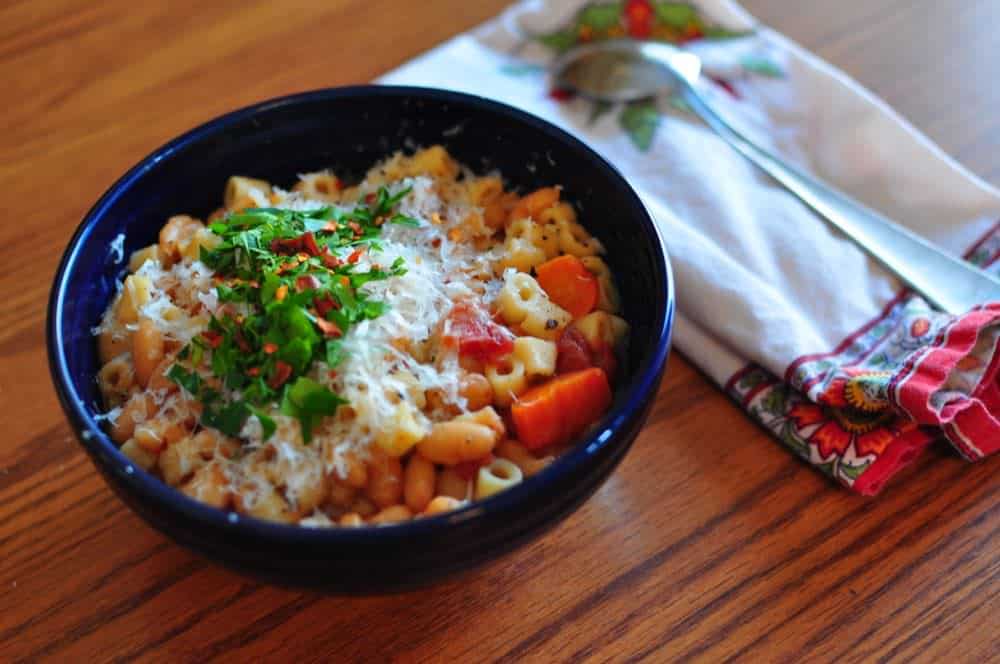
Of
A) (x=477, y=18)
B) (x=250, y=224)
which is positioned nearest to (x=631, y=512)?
(x=250, y=224)

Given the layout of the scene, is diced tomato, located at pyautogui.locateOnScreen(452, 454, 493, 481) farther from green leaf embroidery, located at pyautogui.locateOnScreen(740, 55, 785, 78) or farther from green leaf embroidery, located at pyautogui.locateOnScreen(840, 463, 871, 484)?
green leaf embroidery, located at pyautogui.locateOnScreen(740, 55, 785, 78)

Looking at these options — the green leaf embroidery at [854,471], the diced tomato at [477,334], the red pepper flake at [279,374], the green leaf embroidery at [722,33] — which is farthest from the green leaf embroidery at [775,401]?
the green leaf embroidery at [722,33]

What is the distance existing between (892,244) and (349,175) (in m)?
0.79

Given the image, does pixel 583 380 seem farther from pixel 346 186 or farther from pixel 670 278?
pixel 346 186

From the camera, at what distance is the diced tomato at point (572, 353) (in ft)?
3.70

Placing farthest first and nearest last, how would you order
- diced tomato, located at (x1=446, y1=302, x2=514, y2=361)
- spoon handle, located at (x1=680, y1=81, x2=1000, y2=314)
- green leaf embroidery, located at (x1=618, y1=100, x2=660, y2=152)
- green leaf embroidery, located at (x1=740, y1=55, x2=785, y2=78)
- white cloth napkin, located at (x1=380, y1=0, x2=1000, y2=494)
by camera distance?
green leaf embroidery, located at (x1=740, y1=55, x2=785, y2=78) → green leaf embroidery, located at (x1=618, y1=100, x2=660, y2=152) → spoon handle, located at (x1=680, y1=81, x2=1000, y2=314) → white cloth napkin, located at (x1=380, y1=0, x2=1000, y2=494) → diced tomato, located at (x1=446, y1=302, x2=514, y2=361)

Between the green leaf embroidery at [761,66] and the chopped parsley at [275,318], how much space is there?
0.90m

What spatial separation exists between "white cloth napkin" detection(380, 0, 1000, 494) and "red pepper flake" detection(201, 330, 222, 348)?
24.4 inches

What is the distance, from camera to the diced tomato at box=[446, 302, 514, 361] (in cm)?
112

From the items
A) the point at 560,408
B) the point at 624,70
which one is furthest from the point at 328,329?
the point at 624,70

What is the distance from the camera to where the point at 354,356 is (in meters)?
1.03

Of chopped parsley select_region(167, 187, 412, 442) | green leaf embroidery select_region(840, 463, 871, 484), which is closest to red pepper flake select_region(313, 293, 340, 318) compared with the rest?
chopped parsley select_region(167, 187, 412, 442)

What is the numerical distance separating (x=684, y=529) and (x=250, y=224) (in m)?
0.64

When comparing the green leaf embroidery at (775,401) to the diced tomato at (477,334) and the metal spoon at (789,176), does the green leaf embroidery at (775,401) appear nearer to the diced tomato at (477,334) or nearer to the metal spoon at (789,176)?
the metal spoon at (789,176)
